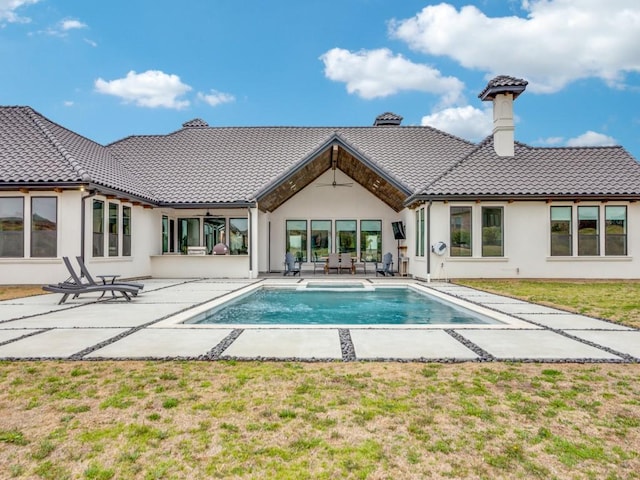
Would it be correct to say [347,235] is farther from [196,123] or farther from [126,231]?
[196,123]

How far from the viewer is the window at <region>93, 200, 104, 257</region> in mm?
12734

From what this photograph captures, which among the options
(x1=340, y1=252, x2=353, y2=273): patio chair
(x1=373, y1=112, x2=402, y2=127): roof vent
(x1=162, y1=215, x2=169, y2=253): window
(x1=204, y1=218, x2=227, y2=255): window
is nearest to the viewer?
(x1=162, y1=215, x2=169, y2=253): window

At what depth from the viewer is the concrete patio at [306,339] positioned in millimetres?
4617

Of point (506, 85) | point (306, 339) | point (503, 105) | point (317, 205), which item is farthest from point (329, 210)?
point (306, 339)

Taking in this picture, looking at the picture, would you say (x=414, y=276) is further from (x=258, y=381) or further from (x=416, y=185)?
(x=258, y=381)

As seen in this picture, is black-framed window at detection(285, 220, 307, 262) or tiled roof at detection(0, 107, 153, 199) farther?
black-framed window at detection(285, 220, 307, 262)

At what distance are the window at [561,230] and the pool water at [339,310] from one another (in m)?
6.05

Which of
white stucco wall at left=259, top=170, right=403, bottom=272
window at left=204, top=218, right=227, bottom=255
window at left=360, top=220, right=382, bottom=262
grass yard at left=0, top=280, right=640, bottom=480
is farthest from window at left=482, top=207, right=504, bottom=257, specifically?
grass yard at left=0, top=280, right=640, bottom=480

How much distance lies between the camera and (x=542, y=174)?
15180 mm

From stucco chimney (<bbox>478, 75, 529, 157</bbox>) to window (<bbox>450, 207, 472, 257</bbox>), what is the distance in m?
3.45

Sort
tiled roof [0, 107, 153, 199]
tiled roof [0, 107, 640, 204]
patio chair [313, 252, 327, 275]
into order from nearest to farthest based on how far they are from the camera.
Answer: tiled roof [0, 107, 153, 199]
tiled roof [0, 107, 640, 204]
patio chair [313, 252, 327, 275]

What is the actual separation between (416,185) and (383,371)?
43.0ft

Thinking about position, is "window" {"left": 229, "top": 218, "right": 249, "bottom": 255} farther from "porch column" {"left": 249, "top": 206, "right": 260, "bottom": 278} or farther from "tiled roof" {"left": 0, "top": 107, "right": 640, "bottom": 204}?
"porch column" {"left": 249, "top": 206, "right": 260, "bottom": 278}

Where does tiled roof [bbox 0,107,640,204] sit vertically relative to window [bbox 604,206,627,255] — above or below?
above
